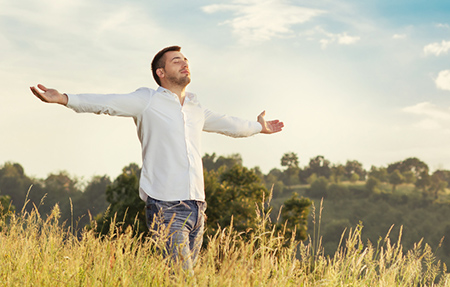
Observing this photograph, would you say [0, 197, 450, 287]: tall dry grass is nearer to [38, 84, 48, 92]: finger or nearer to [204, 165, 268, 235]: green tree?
[38, 84, 48, 92]: finger

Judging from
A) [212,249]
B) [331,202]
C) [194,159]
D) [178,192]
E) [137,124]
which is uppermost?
[137,124]

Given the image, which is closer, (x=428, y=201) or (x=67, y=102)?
(x=67, y=102)

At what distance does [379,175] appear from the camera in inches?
3388

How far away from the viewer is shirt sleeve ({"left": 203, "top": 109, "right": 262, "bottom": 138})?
181 inches

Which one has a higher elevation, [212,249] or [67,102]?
[67,102]

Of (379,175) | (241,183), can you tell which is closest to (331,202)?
(379,175)

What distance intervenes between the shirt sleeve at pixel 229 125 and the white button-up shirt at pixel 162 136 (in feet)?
1.23

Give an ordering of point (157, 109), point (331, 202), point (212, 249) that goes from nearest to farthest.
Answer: point (212, 249) → point (157, 109) → point (331, 202)

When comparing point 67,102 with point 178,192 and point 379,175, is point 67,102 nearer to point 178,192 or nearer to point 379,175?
point 178,192

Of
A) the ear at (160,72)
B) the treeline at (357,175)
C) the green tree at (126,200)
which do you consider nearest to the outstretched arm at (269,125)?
the ear at (160,72)

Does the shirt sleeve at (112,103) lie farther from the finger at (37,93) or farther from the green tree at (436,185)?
the green tree at (436,185)

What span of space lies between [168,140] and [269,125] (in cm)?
155

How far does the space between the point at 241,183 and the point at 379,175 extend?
67183 millimetres

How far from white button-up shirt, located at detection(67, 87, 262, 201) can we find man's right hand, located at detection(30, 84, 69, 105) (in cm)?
5
